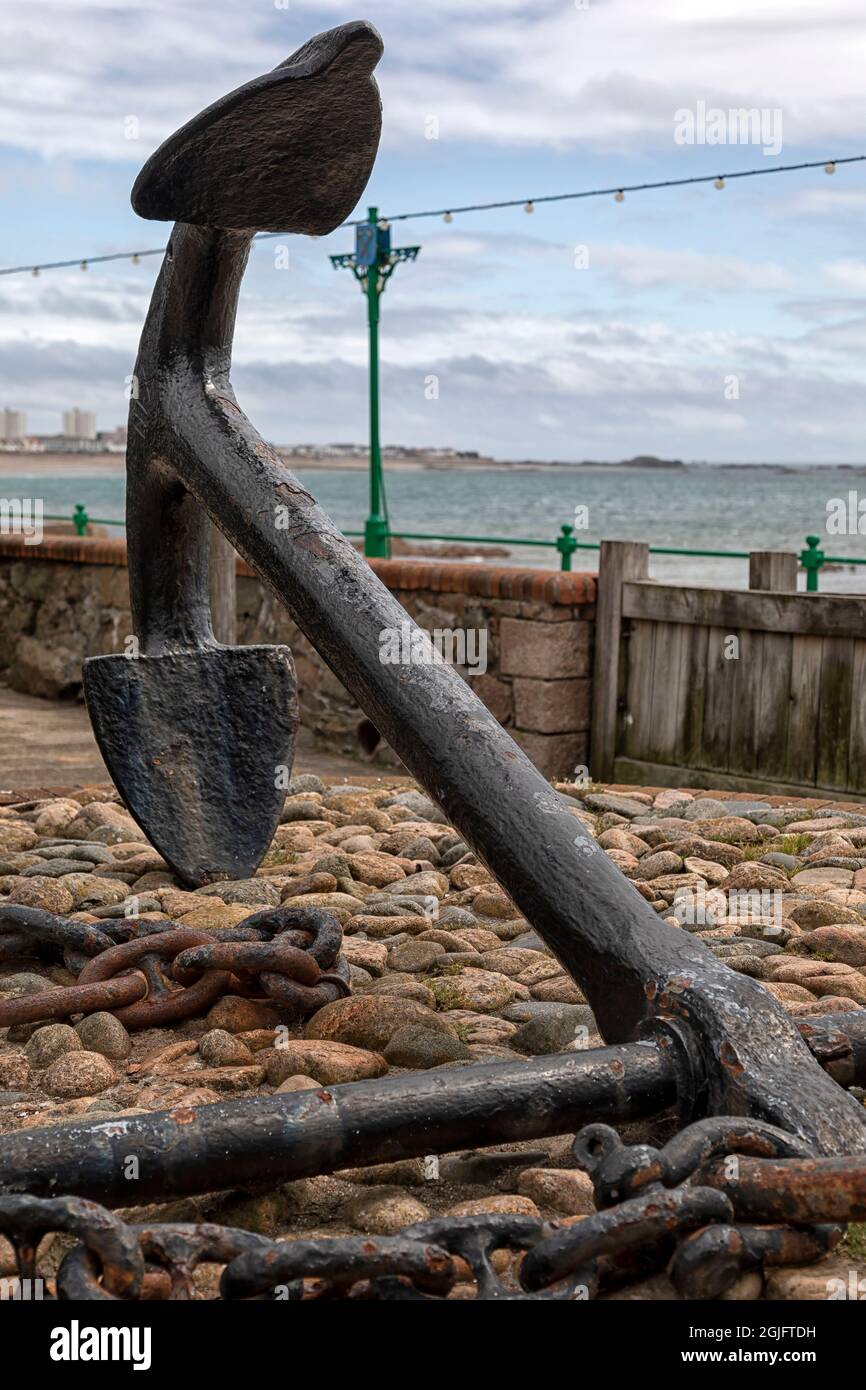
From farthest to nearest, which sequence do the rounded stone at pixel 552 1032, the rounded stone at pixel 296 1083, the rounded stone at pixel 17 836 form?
1. the rounded stone at pixel 17 836
2. the rounded stone at pixel 552 1032
3. the rounded stone at pixel 296 1083

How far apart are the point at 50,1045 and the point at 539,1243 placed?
46.8 inches

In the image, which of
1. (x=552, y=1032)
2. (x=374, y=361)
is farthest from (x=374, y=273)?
(x=552, y=1032)

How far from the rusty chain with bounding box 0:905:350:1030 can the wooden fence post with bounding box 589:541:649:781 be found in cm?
406

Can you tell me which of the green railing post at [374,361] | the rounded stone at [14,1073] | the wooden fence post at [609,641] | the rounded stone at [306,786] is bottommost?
the rounded stone at [14,1073]

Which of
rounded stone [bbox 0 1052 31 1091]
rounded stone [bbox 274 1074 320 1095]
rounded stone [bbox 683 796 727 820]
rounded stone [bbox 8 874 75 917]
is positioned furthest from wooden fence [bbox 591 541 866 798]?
rounded stone [bbox 0 1052 31 1091]

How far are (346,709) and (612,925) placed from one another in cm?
576

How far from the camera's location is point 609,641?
6523 mm

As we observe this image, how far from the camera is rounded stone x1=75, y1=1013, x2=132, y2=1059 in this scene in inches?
93.7

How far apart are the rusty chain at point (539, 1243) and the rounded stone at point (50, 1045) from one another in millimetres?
921

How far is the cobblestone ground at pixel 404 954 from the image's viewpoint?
6.08ft

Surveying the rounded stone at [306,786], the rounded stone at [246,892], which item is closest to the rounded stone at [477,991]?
the rounded stone at [246,892]

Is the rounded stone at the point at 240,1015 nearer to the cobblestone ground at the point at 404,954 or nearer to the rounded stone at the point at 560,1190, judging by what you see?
the cobblestone ground at the point at 404,954

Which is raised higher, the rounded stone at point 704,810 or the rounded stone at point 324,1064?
the rounded stone at point 704,810
